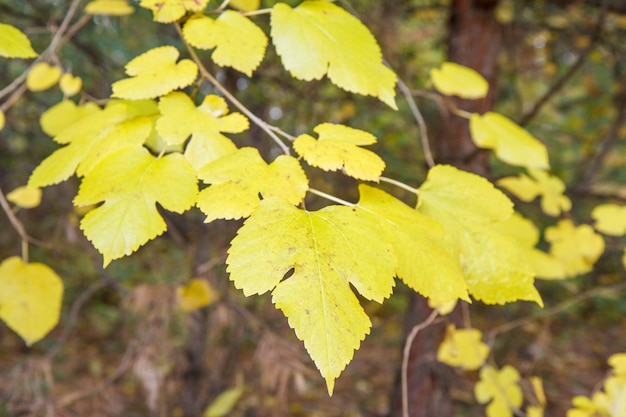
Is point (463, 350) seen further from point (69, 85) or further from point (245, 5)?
point (69, 85)

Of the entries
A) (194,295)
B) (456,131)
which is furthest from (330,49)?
(456,131)

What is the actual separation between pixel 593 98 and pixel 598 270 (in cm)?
126

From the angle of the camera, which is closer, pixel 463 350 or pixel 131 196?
pixel 131 196

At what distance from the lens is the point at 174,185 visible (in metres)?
0.69

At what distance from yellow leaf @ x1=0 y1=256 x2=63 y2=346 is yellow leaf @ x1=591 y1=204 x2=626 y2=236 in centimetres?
160

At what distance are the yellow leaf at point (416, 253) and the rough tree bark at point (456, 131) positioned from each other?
1.46 metres

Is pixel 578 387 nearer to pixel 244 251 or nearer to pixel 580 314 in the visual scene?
pixel 580 314

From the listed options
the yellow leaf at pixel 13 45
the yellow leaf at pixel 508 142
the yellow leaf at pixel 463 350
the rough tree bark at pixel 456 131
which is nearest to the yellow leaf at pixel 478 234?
the yellow leaf at pixel 508 142

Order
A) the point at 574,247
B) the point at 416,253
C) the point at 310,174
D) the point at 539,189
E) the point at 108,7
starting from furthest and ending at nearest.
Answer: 1. the point at 310,174
2. the point at 574,247
3. the point at 539,189
4. the point at 108,7
5. the point at 416,253

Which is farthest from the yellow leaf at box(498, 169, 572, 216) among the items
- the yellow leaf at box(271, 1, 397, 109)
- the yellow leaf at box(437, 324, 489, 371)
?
the yellow leaf at box(271, 1, 397, 109)

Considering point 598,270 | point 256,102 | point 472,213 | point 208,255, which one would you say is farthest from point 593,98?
point 472,213

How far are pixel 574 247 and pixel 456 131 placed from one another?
0.78 meters

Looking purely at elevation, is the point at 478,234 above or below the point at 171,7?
below

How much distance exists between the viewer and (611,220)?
157 centimetres
